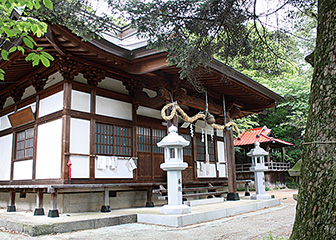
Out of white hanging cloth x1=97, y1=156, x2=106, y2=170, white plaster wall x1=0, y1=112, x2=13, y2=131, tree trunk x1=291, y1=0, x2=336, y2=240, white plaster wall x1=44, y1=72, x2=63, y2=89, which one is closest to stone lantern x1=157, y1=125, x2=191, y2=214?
white hanging cloth x1=97, y1=156, x2=106, y2=170

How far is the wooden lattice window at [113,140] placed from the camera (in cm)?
793

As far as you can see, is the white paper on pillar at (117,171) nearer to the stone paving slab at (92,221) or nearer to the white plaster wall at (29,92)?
the stone paving slab at (92,221)

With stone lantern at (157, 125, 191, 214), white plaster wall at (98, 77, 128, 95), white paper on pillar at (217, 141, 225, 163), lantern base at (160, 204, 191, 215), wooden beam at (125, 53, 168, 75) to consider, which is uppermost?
wooden beam at (125, 53, 168, 75)

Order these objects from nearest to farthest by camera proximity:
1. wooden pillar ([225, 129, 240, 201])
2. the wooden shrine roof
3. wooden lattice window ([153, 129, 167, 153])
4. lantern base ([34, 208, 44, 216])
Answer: the wooden shrine roof, lantern base ([34, 208, 44, 216]), wooden lattice window ([153, 129, 167, 153]), wooden pillar ([225, 129, 240, 201])

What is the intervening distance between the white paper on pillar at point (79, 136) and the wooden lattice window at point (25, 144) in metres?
1.91

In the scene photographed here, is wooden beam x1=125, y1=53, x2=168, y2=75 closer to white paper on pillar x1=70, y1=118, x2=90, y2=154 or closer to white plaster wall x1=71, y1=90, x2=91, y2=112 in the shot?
white plaster wall x1=71, y1=90, x2=91, y2=112

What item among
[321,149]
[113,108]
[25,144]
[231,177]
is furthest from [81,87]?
[321,149]

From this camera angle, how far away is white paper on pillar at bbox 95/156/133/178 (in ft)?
25.2

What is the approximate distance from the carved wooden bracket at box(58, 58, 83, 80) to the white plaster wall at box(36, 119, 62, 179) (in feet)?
3.88

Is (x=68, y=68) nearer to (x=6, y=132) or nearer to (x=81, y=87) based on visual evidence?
(x=81, y=87)

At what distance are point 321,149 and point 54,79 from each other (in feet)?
23.5

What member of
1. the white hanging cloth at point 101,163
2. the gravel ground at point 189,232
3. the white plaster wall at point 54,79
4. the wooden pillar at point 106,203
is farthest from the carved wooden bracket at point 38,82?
the gravel ground at point 189,232

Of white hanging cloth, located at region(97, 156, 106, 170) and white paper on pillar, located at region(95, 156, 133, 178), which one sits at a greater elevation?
white hanging cloth, located at region(97, 156, 106, 170)

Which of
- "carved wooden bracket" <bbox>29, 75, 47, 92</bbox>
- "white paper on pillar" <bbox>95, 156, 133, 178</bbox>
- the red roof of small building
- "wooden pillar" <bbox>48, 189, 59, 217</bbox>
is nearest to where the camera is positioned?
"wooden pillar" <bbox>48, 189, 59, 217</bbox>
